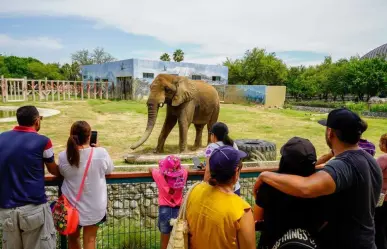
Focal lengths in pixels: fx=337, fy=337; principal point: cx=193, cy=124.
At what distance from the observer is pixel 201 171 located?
315cm

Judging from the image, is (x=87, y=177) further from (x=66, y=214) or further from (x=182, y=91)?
(x=182, y=91)

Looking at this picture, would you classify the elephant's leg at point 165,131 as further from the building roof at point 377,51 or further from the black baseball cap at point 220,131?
the building roof at point 377,51

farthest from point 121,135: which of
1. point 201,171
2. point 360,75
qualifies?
point 360,75

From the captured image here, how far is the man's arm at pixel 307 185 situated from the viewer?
177cm

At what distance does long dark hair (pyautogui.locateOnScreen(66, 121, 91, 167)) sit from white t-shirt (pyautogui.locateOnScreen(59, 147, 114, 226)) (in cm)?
7

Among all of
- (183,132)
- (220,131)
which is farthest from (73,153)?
(183,132)

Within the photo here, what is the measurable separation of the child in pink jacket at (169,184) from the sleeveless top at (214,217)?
931mm

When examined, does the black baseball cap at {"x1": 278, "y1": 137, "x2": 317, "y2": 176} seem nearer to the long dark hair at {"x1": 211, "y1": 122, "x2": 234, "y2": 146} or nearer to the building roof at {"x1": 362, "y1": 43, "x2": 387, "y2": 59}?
the long dark hair at {"x1": 211, "y1": 122, "x2": 234, "y2": 146}

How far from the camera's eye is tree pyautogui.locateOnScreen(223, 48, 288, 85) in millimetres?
44031

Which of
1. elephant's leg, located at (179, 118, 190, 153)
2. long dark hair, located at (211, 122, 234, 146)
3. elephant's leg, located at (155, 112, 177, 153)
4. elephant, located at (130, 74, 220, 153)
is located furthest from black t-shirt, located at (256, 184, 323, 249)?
elephant's leg, located at (155, 112, 177, 153)

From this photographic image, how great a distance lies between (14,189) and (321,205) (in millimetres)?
2203

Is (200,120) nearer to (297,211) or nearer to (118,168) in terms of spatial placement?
(118,168)

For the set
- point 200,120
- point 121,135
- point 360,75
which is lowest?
point 121,135

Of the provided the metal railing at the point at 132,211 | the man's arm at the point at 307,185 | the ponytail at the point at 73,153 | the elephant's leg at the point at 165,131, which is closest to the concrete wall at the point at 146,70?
the elephant's leg at the point at 165,131
